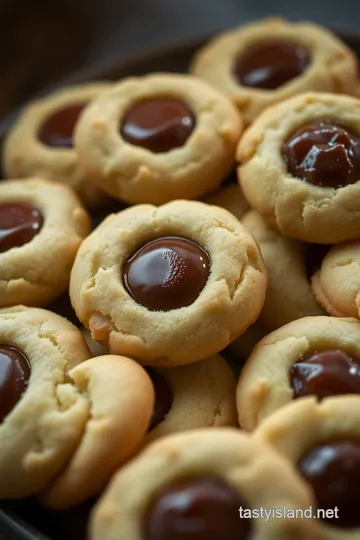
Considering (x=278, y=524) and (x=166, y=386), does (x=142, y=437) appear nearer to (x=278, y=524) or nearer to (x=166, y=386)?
(x=166, y=386)

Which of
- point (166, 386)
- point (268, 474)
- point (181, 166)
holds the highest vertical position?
point (181, 166)

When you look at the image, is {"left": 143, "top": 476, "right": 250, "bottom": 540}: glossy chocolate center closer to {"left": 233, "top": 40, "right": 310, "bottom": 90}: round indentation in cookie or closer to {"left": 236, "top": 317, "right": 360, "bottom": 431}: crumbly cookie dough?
{"left": 236, "top": 317, "right": 360, "bottom": 431}: crumbly cookie dough

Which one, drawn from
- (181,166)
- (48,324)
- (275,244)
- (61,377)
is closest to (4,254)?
(48,324)

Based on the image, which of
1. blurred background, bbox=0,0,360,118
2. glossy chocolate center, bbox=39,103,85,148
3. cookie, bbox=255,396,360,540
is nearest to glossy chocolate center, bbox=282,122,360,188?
cookie, bbox=255,396,360,540

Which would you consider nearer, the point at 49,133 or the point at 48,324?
the point at 48,324

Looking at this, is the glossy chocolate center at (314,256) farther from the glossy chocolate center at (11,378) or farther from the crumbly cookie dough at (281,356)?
the glossy chocolate center at (11,378)

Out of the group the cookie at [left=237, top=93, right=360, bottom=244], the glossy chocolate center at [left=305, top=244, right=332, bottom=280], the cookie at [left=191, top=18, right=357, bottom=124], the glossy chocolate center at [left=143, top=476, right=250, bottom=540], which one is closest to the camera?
the glossy chocolate center at [left=143, top=476, right=250, bottom=540]
